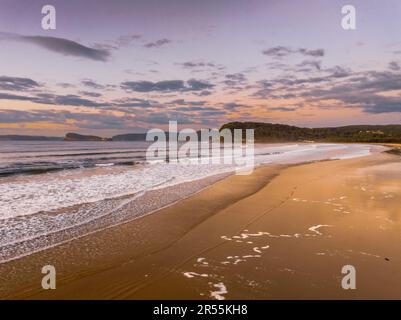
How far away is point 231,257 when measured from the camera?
6.31 m

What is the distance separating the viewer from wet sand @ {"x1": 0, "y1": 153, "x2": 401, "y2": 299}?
4922 millimetres

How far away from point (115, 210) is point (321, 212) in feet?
21.7

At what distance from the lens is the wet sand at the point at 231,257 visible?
4.92m

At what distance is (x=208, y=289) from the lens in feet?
16.3

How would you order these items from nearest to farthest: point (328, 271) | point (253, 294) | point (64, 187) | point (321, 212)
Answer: point (253, 294) → point (328, 271) → point (321, 212) → point (64, 187)
